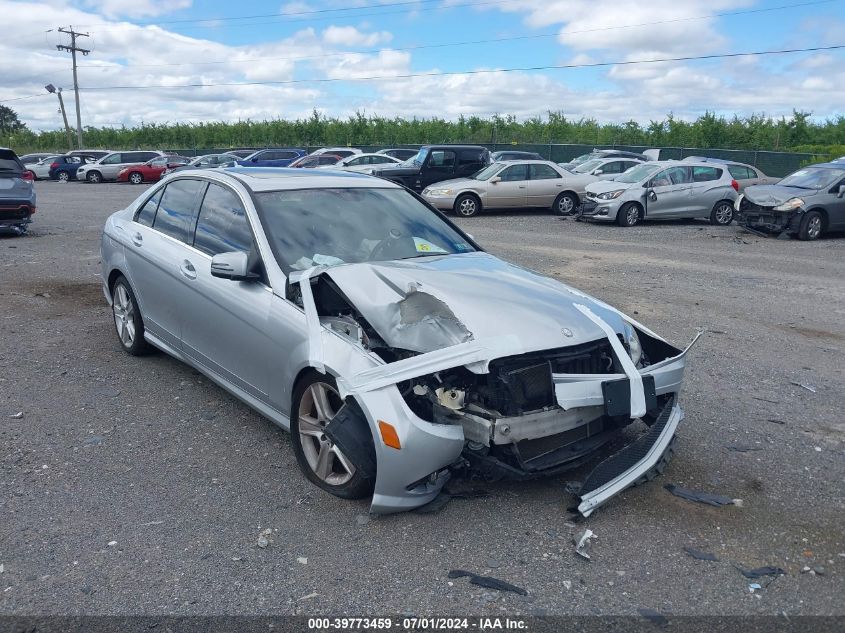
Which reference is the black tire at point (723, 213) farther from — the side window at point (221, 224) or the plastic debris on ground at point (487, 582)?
the plastic debris on ground at point (487, 582)

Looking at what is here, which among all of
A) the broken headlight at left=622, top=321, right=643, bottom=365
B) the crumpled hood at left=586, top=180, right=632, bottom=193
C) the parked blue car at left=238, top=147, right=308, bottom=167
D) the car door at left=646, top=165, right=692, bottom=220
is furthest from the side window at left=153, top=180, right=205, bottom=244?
the parked blue car at left=238, top=147, right=308, bottom=167

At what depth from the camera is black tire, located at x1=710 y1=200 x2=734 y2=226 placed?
18.5 m

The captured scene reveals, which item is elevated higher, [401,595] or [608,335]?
[608,335]

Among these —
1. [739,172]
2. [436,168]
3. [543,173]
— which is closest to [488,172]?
[543,173]

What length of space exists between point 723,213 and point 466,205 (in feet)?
21.2

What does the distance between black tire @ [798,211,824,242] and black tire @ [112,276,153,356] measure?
45.9 feet

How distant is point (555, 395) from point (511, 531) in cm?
70

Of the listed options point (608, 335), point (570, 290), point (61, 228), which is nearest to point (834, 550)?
point (608, 335)

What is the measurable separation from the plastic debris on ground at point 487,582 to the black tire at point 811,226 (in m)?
14.8

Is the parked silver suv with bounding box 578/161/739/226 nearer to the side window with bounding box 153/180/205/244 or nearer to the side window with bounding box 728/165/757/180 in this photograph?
the side window with bounding box 728/165/757/180

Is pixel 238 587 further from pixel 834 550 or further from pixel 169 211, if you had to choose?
pixel 169 211

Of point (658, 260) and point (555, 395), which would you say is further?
point (658, 260)

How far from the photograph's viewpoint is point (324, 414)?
156 inches

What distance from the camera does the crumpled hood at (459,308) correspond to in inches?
148
